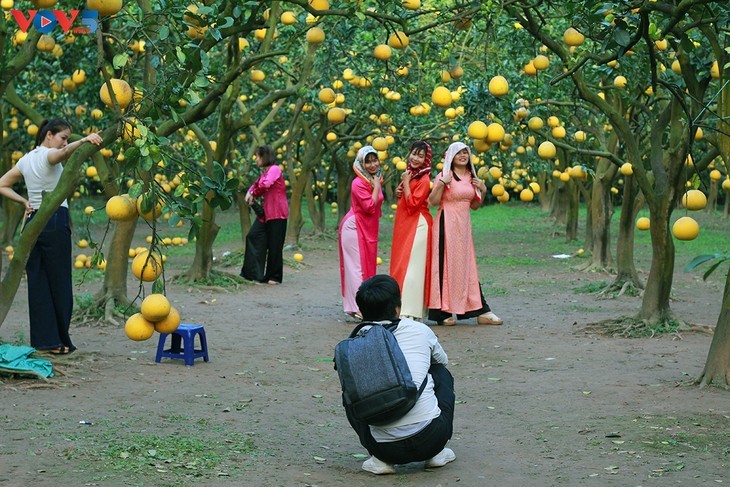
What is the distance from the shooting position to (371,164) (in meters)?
10.0

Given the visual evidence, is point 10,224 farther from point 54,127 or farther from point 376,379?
point 376,379

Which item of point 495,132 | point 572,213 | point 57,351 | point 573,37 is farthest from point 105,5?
point 572,213

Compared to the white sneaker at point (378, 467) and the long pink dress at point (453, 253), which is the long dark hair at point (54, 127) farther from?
the long pink dress at point (453, 253)

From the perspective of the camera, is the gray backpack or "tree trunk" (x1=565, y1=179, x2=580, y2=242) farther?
"tree trunk" (x1=565, y1=179, x2=580, y2=242)

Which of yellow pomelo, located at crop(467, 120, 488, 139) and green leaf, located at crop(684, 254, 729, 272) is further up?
yellow pomelo, located at crop(467, 120, 488, 139)

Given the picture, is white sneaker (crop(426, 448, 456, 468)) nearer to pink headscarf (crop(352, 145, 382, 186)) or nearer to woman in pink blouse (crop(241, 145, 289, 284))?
pink headscarf (crop(352, 145, 382, 186))

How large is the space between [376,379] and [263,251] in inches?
367

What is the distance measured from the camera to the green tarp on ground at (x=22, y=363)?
6.57 metres

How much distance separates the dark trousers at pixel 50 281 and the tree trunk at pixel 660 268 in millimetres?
4577

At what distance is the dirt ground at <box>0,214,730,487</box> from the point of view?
15.7 ft

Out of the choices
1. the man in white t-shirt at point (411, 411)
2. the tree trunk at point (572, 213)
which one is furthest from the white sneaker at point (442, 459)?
the tree trunk at point (572, 213)

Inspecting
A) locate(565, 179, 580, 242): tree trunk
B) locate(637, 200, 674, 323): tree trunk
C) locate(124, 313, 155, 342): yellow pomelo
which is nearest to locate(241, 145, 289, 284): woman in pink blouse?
locate(637, 200, 674, 323): tree trunk

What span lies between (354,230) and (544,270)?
6108 millimetres

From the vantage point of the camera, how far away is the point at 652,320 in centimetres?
904
